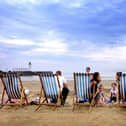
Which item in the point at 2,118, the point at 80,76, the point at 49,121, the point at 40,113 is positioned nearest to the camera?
the point at 49,121

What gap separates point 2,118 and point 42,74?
1761 mm

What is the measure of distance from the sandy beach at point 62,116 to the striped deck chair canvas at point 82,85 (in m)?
0.35

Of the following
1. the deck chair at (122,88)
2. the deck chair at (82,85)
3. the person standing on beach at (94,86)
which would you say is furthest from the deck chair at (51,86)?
the deck chair at (122,88)

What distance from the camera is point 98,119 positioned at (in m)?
5.40

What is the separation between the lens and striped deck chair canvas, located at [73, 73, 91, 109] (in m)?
6.77

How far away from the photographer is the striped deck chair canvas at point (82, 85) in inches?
267

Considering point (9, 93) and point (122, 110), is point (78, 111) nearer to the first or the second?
point (122, 110)

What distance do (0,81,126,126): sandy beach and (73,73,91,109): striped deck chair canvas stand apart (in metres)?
0.35

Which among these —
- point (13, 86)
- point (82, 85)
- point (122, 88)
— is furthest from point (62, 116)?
point (13, 86)

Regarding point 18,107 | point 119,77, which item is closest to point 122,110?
point 119,77

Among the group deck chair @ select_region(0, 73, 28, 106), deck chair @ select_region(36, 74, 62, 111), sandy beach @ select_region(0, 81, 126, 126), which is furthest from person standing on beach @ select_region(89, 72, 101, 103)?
deck chair @ select_region(0, 73, 28, 106)

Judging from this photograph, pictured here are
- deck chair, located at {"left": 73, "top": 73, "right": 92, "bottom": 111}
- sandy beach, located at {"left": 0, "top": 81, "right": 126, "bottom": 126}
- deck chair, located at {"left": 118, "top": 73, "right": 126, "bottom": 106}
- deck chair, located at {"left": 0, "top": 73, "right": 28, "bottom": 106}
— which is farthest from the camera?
deck chair, located at {"left": 0, "top": 73, "right": 28, "bottom": 106}

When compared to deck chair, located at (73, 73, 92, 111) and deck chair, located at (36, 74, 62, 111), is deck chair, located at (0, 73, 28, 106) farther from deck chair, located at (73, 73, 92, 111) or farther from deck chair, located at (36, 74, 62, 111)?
deck chair, located at (73, 73, 92, 111)

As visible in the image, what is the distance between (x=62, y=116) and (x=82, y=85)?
1.30 metres
